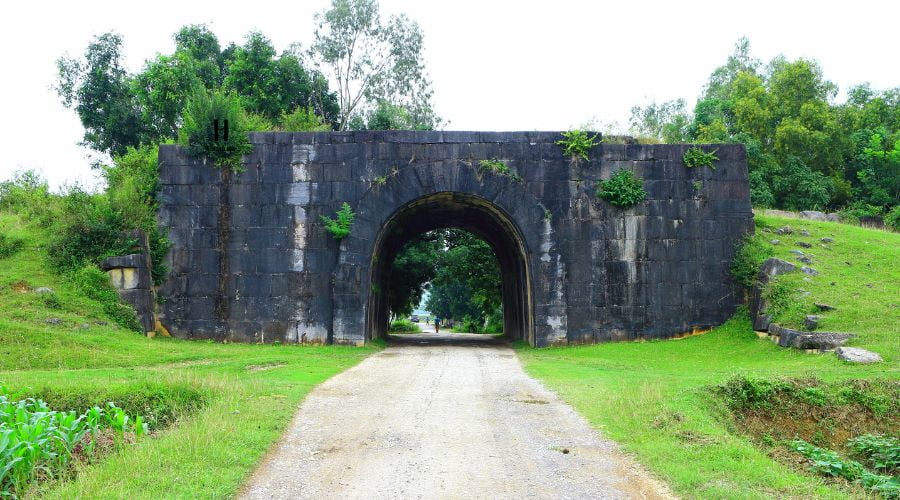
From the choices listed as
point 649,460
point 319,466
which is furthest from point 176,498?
point 649,460

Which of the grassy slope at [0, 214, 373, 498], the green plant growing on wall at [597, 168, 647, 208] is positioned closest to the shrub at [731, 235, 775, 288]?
the green plant growing on wall at [597, 168, 647, 208]

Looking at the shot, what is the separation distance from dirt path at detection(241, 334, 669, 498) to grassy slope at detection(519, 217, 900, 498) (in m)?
0.43

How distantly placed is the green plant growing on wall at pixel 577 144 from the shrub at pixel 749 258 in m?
4.71

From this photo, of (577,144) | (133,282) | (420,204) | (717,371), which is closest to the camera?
(717,371)

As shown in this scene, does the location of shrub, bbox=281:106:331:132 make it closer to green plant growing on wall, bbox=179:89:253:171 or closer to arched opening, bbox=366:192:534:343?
green plant growing on wall, bbox=179:89:253:171

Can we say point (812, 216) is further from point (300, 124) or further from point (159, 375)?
point (159, 375)

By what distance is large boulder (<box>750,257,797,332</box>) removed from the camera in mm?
16188

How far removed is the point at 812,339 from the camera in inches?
529

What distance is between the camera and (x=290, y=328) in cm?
1755

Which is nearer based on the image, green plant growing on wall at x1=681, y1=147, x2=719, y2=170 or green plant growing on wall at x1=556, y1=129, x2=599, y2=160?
green plant growing on wall at x1=556, y1=129, x2=599, y2=160

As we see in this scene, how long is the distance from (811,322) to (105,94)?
28732 millimetres

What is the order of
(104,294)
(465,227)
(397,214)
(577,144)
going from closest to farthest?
(104,294) → (577,144) → (397,214) → (465,227)

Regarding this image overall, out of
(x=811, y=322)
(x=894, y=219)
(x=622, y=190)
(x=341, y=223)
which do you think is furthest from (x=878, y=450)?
(x=894, y=219)

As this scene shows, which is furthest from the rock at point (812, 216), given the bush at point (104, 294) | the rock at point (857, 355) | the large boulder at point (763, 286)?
the bush at point (104, 294)
